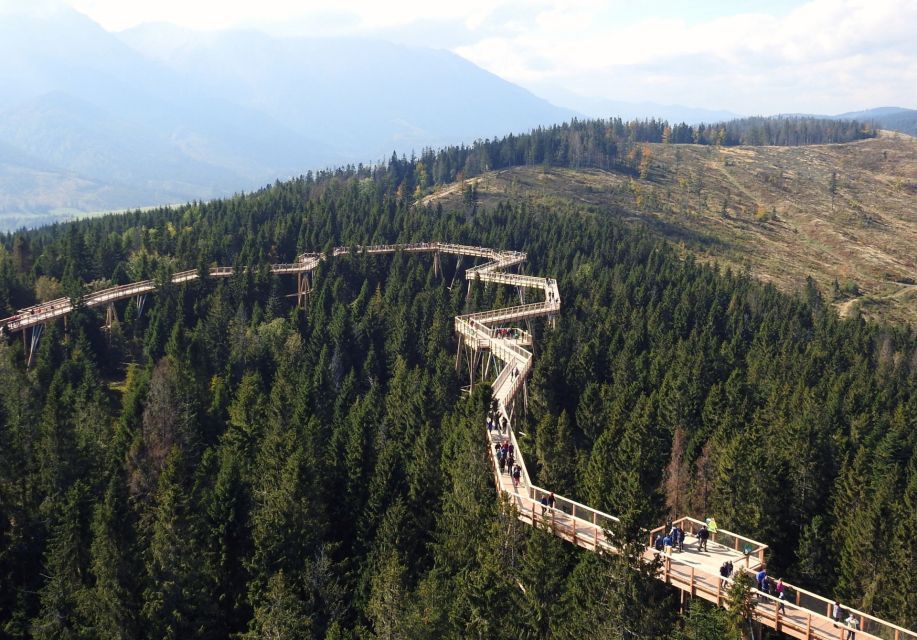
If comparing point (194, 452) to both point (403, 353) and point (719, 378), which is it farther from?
point (719, 378)

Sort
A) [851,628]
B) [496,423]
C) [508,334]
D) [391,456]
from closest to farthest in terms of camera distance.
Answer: [851,628] < [391,456] < [496,423] < [508,334]

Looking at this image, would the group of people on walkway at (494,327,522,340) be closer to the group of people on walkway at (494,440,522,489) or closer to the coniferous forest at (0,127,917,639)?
the coniferous forest at (0,127,917,639)

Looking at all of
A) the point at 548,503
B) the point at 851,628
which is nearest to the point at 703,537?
the point at 851,628

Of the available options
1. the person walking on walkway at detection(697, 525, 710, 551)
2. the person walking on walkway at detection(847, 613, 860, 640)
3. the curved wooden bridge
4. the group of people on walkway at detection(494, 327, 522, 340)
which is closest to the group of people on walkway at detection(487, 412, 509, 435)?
the curved wooden bridge

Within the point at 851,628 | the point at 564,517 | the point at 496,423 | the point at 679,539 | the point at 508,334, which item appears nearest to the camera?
the point at 851,628

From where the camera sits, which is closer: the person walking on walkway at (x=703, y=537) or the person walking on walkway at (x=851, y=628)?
the person walking on walkway at (x=851, y=628)

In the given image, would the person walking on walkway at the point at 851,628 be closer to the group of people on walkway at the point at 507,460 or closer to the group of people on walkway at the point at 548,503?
the group of people on walkway at the point at 548,503

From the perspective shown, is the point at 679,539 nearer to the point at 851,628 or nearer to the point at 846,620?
the point at 846,620

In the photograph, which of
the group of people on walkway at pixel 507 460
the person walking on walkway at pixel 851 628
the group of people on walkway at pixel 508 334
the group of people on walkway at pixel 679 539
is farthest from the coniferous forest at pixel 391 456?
the person walking on walkway at pixel 851 628

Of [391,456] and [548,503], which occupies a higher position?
[548,503]
